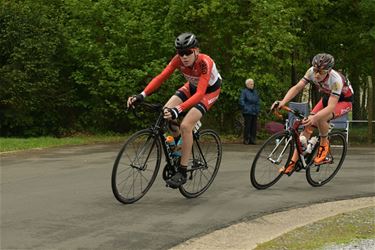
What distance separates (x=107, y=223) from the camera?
582 cm

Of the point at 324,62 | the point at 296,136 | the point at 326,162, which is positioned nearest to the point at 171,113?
the point at 296,136

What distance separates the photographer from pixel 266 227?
19.2ft

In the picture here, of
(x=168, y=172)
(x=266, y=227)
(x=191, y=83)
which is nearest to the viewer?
(x=266, y=227)

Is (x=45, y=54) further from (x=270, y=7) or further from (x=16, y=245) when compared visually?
(x=16, y=245)

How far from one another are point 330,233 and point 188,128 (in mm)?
2122

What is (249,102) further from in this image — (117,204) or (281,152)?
(117,204)

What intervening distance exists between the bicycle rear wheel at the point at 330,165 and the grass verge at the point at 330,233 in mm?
1916

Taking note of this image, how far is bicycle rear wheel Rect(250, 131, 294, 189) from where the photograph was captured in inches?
301

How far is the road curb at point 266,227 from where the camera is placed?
5175 mm

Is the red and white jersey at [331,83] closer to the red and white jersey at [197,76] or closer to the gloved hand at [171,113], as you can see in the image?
the red and white jersey at [197,76]

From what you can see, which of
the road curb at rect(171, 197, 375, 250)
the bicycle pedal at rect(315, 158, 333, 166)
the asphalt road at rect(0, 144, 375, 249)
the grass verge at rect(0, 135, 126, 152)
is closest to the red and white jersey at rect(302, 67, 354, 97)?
the bicycle pedal at rect(315, 158, 333, 166)

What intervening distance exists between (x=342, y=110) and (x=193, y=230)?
11.9ft

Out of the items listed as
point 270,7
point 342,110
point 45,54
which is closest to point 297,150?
point 342,110

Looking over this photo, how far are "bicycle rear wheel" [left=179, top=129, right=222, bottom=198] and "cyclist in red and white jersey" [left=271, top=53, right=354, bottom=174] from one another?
957mm
